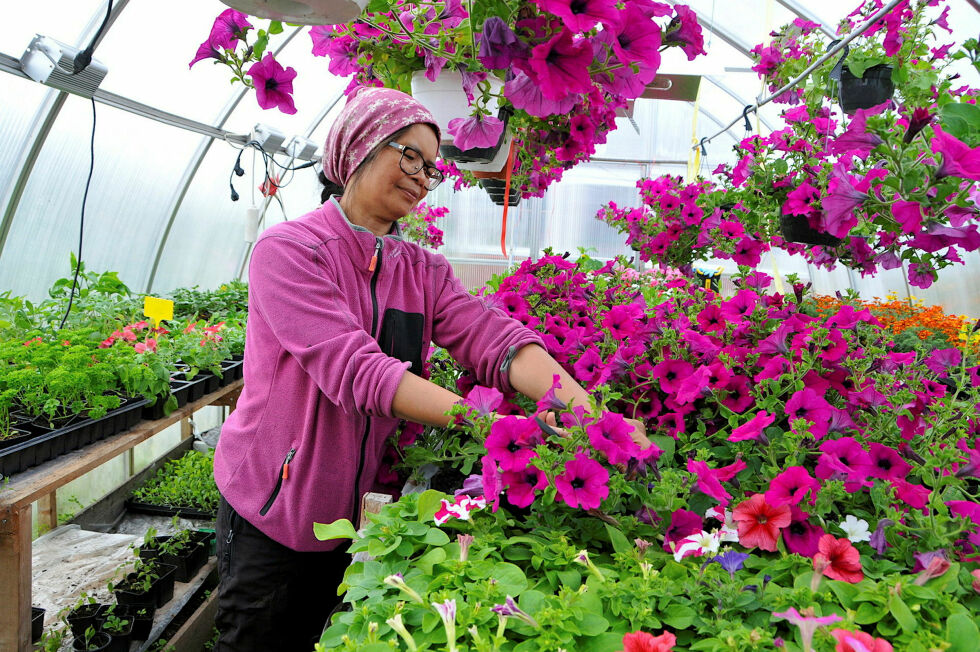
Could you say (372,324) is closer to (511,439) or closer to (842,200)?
(511,439)

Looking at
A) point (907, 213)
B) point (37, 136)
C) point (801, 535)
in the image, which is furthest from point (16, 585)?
point (37, 136)

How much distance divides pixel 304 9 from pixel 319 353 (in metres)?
0.55

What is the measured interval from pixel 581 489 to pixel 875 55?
157 centimetres

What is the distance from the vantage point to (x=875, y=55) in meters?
1.70

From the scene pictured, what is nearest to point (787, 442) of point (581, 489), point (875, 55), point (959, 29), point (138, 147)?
point (581, 489)

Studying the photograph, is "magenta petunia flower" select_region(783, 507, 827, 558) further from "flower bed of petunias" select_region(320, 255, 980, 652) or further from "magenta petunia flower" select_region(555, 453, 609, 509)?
"magenta petunia flower" select_region(555, 453, 609, 509)

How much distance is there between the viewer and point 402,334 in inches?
54.2

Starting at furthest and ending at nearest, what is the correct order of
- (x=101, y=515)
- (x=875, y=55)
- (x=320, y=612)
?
1. (x=101, y=515)
2. (x=875, y=55)
3. (x=320, y=612)

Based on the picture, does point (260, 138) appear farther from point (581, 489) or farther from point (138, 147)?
point (581, 489)

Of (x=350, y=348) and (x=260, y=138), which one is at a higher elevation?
(x=260, y=138)

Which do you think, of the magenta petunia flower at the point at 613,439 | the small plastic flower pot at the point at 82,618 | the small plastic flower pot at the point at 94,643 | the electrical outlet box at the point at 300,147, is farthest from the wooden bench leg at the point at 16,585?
the electrical outlet box at the point at 300,147

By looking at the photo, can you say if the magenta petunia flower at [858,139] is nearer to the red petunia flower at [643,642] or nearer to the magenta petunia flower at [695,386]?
the magenta petunia flower at [695,386]

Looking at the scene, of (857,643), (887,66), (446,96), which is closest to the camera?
(857,643)

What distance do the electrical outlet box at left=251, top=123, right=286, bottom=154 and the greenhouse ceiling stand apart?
0.16 metres
